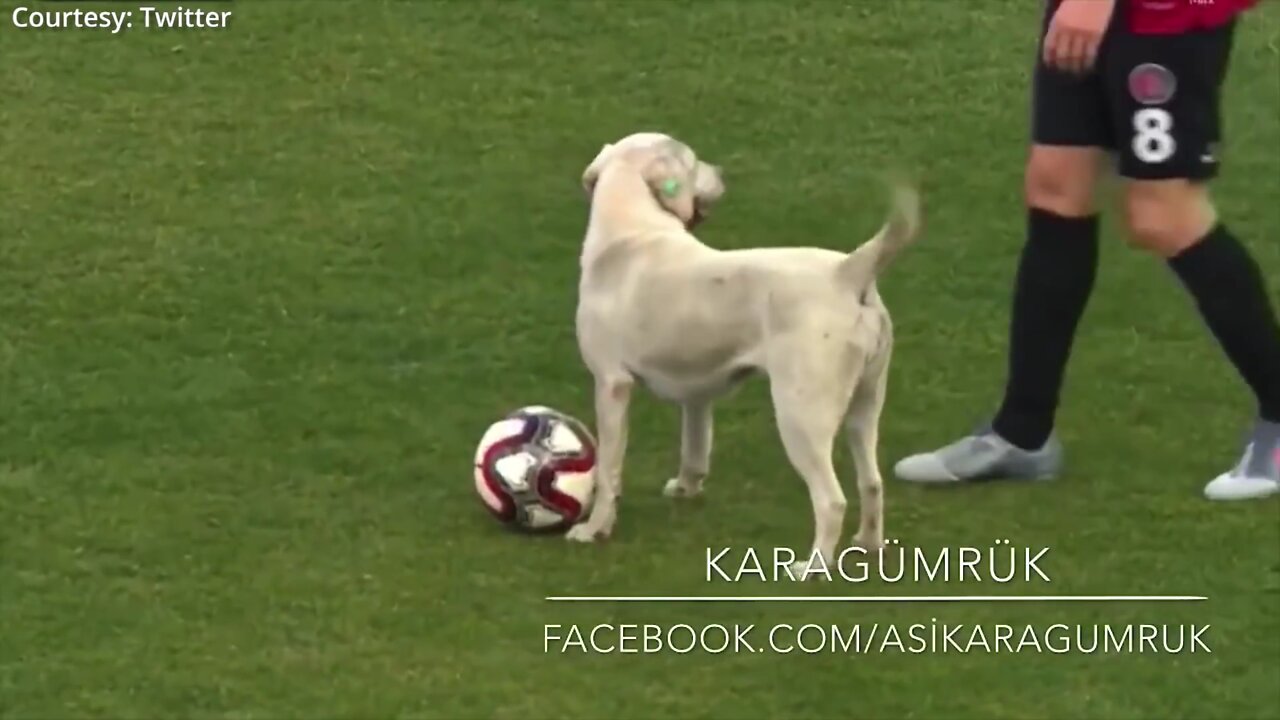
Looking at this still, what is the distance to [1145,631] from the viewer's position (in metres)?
3.96

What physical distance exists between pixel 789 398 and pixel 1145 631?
2.34ft

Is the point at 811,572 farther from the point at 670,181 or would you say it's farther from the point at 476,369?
the point at 476,369

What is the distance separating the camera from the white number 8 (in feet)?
14.1

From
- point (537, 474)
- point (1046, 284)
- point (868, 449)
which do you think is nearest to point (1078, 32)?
point (1046, 284)

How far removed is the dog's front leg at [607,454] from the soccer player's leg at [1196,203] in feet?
3.40

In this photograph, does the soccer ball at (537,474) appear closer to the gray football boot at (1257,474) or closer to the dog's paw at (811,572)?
the dog's paw at (811,572)

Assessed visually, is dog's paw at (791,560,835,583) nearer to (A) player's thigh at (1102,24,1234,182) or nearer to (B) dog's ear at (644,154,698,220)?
(B) dog's ear at (644,154,698,220)

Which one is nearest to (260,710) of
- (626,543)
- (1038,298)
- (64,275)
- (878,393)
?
(626,543)

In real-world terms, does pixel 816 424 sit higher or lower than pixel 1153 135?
lower

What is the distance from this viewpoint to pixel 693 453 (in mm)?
4562

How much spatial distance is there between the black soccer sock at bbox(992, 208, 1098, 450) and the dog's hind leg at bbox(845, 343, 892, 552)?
546 mm

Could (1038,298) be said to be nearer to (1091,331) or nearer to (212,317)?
(1091,331)

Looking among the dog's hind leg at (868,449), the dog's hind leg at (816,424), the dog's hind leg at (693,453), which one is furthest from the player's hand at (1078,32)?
the dog's hind leg at (693,453)

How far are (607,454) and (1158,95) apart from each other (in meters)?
1.20
